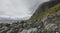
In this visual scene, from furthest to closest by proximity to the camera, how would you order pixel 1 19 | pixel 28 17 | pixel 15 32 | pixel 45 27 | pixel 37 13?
1. pixel 1 19
2. pixel 28 17
3. pixel 37 13
4. pixel 15 32
5. pixel 45 27

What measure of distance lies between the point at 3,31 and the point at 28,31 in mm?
1654

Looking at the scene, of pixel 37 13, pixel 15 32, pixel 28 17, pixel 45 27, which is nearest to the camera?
pixel 45 27

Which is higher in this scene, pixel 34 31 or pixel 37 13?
pixel 37 13

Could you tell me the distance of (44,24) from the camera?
26.2ft

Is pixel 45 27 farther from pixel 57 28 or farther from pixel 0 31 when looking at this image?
pixel 0 31

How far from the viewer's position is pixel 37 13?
12.2 m

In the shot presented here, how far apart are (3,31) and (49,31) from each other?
2.82 metres

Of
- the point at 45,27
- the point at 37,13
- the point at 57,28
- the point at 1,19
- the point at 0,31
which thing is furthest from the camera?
the point at 1,19

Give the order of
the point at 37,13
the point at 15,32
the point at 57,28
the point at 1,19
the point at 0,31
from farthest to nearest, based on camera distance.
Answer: the point at 1,19 → the point at 37,13 → the point at 0,31 → the point at 15,32 → the point at 57,28

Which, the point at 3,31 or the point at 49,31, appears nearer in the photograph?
the point at 49,31

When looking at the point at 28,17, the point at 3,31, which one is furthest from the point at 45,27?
the point at 28,17

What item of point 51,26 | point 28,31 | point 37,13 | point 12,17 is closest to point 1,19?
point 12,17

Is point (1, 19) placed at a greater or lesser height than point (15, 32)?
greater

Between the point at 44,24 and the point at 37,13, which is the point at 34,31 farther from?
the point at 37,13
